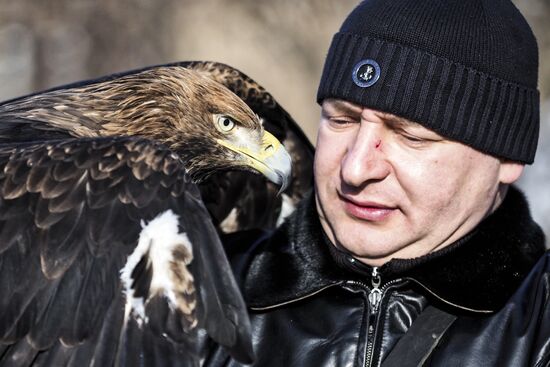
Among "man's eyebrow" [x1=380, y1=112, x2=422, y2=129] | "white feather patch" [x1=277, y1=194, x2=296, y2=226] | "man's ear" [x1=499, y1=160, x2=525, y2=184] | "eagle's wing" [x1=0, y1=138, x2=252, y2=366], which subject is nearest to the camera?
"eagle's wing" [x1=0, y1=138, x2=252, y2=366]

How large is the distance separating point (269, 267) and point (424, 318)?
575 mm

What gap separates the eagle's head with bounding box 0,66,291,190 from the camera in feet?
12.5

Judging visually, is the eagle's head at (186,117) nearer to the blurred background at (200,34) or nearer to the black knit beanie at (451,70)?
the black knit beanie at (451,70)

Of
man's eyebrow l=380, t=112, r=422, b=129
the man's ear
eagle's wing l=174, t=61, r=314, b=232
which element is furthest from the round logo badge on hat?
eagle's wing l=174, t=61, r=314, b=232

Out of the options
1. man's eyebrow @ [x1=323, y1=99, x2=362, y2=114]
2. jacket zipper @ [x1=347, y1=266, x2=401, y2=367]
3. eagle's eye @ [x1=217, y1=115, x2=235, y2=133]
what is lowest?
jacket zipper @ [x1=347, y1=266, x2=401, y2=367]

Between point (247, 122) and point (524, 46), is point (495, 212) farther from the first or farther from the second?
point (247, 122)

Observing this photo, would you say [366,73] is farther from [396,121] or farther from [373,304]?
[373,304]

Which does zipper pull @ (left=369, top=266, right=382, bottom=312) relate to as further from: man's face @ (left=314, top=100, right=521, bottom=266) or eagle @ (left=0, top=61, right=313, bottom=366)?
eagle @ (left=0, top=61, right=313, bottom=366)

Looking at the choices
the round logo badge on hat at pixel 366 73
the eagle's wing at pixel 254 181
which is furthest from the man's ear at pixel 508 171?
the eagle's wing at pixel 254 181

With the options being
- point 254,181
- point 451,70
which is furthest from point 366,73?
point 254,181

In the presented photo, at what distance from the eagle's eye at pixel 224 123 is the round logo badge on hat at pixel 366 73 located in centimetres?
82

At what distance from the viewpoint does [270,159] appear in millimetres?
3850

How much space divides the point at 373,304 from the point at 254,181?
1538 mm

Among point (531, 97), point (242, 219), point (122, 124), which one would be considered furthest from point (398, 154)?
point (242, 219)
